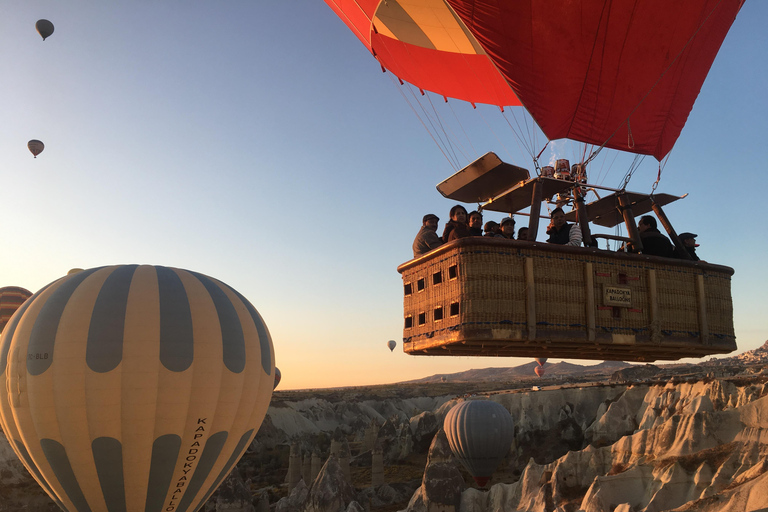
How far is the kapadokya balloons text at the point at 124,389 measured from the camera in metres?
17.7

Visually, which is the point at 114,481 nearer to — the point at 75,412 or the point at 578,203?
the point at 75,412

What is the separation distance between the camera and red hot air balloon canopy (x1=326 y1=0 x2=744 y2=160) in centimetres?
634

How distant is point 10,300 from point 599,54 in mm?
44937

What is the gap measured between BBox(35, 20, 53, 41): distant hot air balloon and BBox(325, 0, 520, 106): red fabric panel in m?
34.1

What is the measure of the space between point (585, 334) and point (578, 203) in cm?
127

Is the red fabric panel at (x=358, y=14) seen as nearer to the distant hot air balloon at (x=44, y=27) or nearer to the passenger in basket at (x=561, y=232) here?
the passenger in basket at (x=561, y=232)

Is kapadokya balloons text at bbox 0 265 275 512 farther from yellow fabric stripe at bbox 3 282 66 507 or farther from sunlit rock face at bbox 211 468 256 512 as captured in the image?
sunlit rock face at bbox 211 468 256 512

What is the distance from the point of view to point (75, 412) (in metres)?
17.5

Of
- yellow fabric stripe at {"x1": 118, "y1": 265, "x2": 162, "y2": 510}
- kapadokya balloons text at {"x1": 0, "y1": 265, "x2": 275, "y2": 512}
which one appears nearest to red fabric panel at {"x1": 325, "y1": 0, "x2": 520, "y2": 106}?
yellow fabric stripe at {"x1": 118, "y1": 265, "x2": 162, "y2": 510}

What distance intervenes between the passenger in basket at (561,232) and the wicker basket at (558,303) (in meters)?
0.43

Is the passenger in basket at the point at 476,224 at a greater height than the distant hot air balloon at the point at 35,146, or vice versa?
the distant hot air balloon at the point at 35,146

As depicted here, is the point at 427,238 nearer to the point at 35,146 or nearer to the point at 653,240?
the point at 653,240

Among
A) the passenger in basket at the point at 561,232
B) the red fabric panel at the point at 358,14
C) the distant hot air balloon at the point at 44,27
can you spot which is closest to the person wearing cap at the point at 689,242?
the passenger in basket at the point at 561,232

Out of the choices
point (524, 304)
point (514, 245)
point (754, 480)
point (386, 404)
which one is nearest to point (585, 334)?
point (524, 304)
